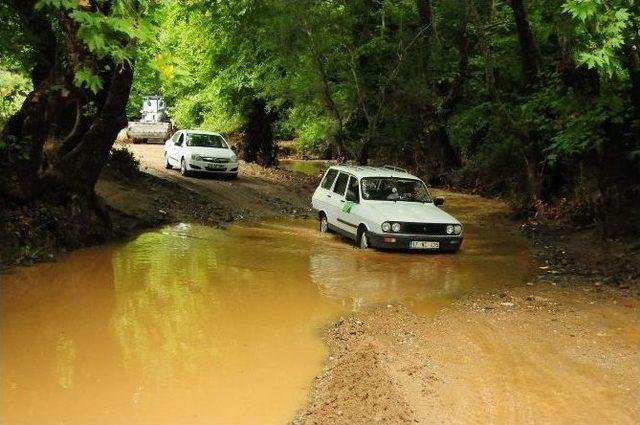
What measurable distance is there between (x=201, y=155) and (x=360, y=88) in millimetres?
6071

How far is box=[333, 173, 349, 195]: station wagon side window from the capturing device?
1362cm

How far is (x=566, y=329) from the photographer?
7496 millimetres

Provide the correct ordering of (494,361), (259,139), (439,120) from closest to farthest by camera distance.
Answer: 1. (494,361)
2. (439,120)
3. (259,139)

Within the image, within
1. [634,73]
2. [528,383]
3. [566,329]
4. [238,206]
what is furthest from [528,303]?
[238,206]

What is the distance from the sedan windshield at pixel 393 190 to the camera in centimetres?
1295

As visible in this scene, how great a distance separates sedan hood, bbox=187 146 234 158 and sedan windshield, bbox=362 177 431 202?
10.7 m

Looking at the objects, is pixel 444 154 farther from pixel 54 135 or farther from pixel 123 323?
pixel 123 323

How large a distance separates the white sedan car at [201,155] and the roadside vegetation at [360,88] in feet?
8.19

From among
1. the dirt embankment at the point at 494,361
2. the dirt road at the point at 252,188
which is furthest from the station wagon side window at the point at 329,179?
the dirt embankment at the point at 494,361

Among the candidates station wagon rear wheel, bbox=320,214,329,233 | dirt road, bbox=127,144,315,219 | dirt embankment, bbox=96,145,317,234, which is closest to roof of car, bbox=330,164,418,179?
station wagon rear wheel, bbox=320,214,329,233

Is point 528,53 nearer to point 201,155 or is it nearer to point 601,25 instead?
point 601,25

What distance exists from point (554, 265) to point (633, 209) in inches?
97.7

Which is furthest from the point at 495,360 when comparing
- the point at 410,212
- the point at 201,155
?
the point at 201,155

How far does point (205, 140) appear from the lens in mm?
23781
